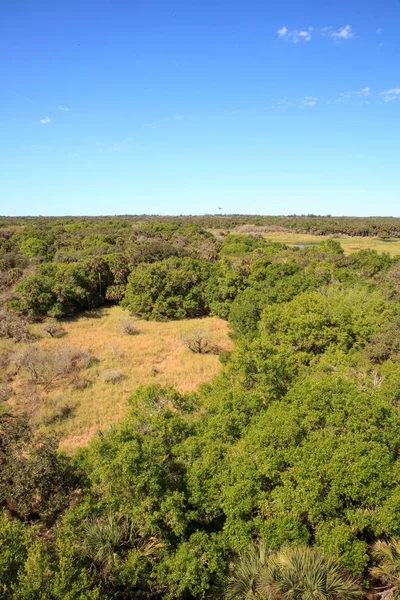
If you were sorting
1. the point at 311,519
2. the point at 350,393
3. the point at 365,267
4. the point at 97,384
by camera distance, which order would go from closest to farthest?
the point at 311,519 → the point at 350,393 → the point at 97,384 → the point at 365,267

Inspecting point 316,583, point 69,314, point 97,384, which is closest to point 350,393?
point 316,583

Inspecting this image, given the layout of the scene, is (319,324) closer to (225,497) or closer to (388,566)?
(225,497)

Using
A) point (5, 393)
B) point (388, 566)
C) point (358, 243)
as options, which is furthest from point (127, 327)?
point (358, 243)

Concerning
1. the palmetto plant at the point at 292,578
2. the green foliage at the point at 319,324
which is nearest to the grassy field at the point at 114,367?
the green foliage at the point at 319,324

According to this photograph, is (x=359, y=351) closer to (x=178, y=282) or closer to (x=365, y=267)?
(x=178, y=282)

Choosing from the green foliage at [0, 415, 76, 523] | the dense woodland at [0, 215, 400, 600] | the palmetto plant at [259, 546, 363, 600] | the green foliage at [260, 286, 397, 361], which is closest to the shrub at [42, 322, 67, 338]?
the green foliage at [260, 286, 397, 361]

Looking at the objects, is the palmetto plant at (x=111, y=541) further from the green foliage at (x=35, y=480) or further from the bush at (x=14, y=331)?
the bush at (x=14, y=331)
